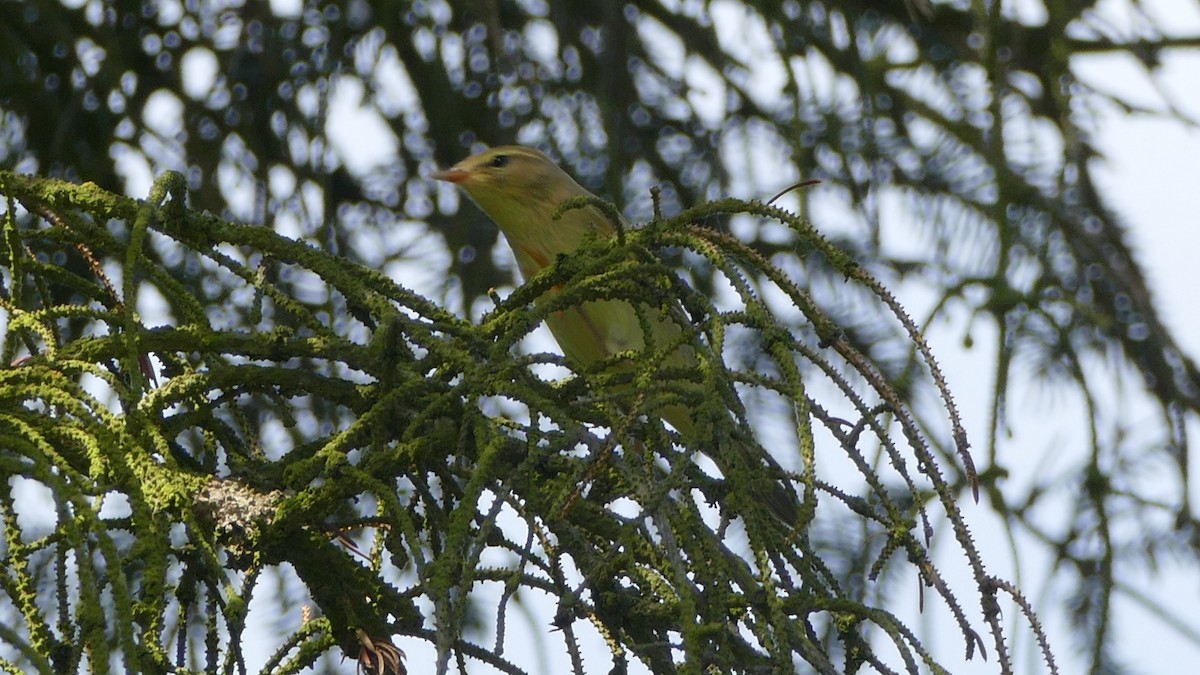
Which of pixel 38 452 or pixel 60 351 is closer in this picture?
pixel 38 452

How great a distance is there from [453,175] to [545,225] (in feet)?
1.35

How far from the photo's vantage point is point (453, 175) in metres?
3.99

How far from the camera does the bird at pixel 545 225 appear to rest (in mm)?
4055

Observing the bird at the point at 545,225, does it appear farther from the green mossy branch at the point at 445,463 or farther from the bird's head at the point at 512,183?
the green mossy branch at the point at 445,463

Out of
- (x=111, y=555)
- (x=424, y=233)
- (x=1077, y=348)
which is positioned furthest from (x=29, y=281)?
(x=1077, y=348)

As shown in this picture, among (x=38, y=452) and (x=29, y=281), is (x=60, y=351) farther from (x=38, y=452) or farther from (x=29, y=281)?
(x=29, y=281)

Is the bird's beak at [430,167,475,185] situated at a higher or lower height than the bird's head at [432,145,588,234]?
lower

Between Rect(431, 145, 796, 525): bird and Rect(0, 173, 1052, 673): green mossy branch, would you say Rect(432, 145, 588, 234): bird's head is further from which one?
Rect(0, 173, 1052, 673): green mossy branch

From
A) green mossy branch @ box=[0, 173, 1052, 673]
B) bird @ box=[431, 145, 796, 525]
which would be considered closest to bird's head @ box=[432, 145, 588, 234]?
bird @ box=[431, 145, 796, 525]

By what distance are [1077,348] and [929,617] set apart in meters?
1.15

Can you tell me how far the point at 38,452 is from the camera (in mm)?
1209

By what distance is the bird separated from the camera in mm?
4055

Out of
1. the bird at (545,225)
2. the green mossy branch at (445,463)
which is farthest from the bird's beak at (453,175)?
the green mossy branch at (445,463)

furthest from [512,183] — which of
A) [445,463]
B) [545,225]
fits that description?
[445,463]
